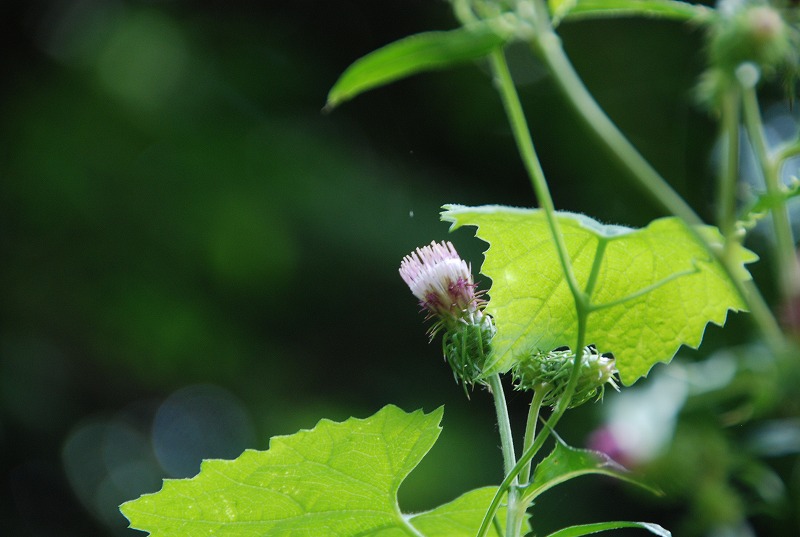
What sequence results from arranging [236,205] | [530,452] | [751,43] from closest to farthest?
[530,452], [751,43], [236,205]

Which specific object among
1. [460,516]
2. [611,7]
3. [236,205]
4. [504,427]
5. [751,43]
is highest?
[611,7]

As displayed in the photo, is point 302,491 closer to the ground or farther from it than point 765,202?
closer to the ground

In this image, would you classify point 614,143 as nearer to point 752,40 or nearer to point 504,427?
point 504,427

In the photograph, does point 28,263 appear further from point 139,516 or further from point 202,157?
point 139,516

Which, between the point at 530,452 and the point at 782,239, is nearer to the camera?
the point at 530,452

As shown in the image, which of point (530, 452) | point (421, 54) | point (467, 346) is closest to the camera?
point (421, 54)

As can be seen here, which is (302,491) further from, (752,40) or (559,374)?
(752,40)

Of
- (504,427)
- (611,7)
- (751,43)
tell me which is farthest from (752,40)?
(504,427)

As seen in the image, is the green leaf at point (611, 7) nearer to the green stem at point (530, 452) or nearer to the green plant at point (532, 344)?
the green plant at point (532, 344)
